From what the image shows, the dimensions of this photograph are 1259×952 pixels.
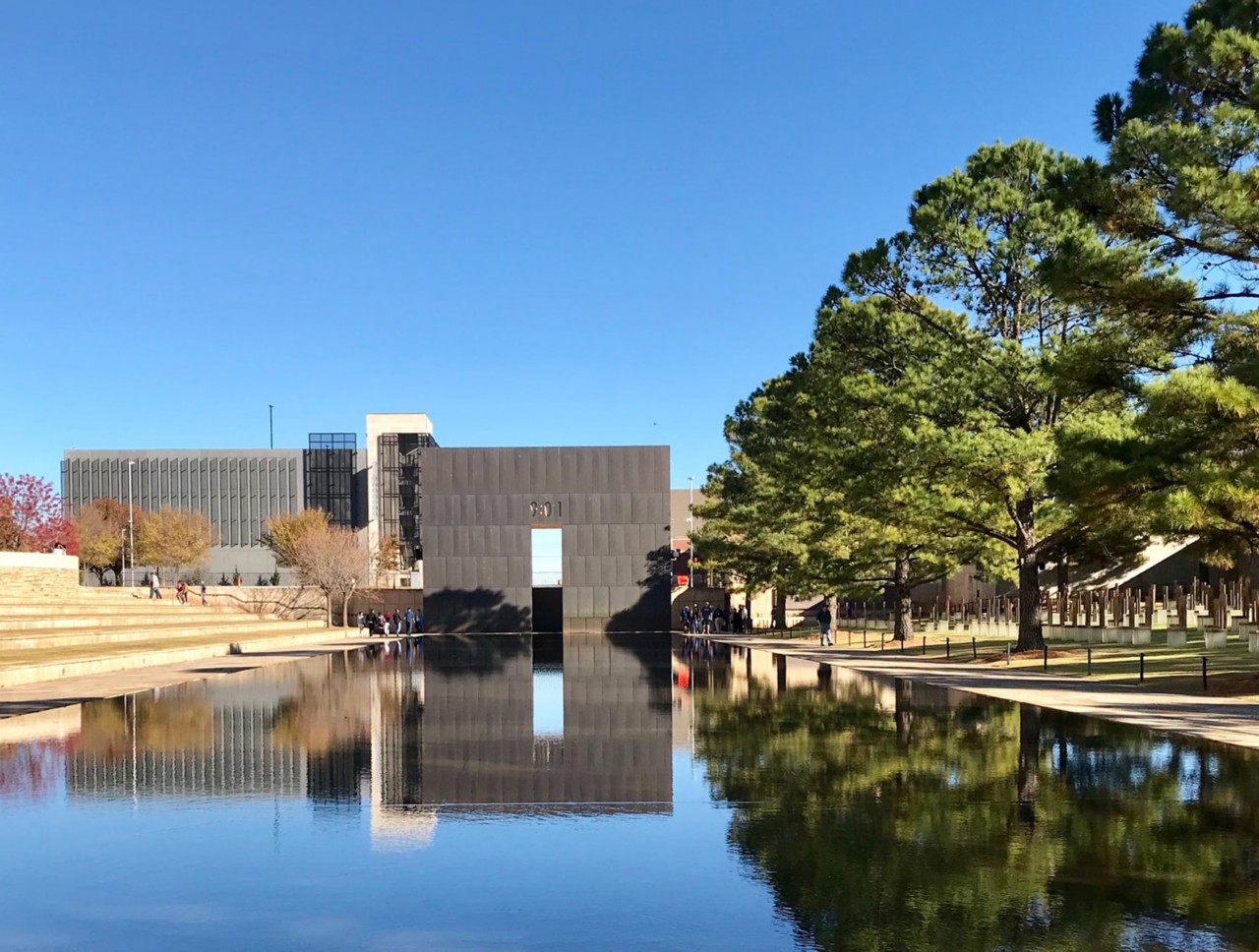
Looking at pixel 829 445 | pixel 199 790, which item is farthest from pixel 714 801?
pixel 829 445

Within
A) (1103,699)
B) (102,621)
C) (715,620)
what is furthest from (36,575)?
(1103,699)

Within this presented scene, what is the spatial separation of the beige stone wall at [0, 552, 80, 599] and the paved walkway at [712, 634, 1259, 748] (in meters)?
33.2

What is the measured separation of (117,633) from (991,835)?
36.0 meters

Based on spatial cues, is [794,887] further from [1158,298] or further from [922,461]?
[922,461]

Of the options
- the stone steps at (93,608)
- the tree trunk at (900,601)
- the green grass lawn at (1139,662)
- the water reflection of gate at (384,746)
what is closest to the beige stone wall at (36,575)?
the stone steps at (93,608)

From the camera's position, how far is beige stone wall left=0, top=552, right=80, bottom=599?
45688 mm

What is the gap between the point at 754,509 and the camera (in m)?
55.1

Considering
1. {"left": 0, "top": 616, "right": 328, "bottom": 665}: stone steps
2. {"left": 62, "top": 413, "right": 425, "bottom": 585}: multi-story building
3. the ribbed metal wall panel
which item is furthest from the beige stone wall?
{"left": 62, "top": 413, "right": 425, "bottom": 585}: multi-story building

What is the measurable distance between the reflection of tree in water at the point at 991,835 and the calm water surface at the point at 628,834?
34 mm

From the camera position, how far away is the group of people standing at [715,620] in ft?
222

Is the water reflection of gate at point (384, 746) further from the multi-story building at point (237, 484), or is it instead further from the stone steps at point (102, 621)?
the multi-story building at point (237, 484)

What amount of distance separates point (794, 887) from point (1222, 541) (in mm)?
22498

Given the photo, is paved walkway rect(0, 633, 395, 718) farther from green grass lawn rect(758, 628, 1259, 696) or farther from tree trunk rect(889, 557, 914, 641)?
tree trunk rect(889, 557, 914, 641)

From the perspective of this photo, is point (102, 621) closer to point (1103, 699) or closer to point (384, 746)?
point (384, 746)
